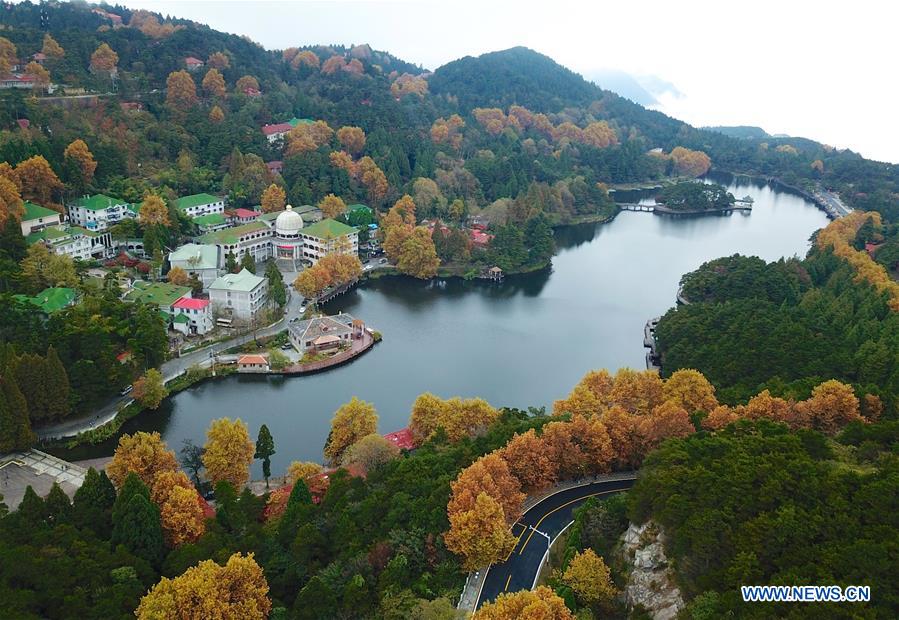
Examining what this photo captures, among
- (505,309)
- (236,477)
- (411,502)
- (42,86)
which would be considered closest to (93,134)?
(42,86)

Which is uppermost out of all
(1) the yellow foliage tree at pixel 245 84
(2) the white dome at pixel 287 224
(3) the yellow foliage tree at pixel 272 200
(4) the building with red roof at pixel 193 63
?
(4) the building with red roof at pixel 193 63

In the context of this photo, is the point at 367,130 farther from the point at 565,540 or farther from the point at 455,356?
the point at 565,540

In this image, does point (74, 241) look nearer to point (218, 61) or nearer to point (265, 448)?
point (265, 448)

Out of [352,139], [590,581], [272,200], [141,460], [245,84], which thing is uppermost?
[245,84]

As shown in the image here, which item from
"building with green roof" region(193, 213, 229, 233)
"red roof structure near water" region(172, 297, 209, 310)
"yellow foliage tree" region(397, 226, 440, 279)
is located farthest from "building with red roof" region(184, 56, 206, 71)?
"red roof structure near water" region(172, 297, 209, 310)

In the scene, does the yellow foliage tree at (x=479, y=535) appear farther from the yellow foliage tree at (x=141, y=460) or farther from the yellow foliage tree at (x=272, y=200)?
the yellow foliage tree at (x=272, y=200)

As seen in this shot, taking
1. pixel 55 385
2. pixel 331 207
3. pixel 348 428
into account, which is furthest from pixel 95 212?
Answer: pixel 348 428

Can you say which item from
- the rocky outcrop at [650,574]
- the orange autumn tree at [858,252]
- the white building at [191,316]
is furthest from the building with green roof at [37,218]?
the orange autumn tree at [858,252]
